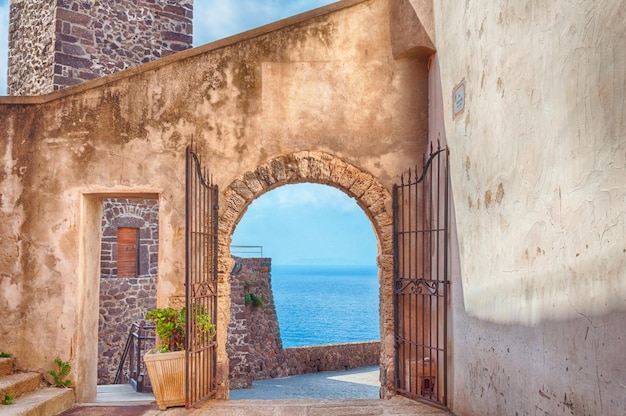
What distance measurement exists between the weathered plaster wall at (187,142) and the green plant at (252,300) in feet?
30.9

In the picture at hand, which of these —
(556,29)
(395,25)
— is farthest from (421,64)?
(556,29)

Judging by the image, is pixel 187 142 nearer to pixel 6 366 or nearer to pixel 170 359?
pixel 170 359

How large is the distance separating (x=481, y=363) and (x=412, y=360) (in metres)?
1.54

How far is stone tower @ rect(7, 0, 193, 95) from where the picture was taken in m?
13.0

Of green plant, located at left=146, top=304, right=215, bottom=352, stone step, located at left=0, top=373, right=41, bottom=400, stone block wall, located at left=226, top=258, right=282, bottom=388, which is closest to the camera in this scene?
stone step, located at left=0, top=373, right=41, bottom=400

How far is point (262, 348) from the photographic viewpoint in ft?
53.0

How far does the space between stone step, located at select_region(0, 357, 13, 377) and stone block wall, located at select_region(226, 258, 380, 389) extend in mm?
8994

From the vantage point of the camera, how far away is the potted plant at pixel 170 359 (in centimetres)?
581

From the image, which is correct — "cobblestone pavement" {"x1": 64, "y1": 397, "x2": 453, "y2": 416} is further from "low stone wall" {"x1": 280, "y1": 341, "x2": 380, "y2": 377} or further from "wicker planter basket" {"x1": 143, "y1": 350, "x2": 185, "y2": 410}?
"low stone wall" {"x1": 280, "y1": 341, "x2": 380, "y2": 377}

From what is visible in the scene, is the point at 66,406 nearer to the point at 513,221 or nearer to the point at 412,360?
the point at 412,360

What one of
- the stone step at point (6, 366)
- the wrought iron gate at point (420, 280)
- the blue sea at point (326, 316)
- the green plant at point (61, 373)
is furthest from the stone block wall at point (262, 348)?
the blue sea at point (326, 316)

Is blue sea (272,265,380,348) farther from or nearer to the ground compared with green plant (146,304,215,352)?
nearer to the ground

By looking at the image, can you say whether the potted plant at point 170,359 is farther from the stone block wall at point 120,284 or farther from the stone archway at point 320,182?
the stone block wall at point 120,284

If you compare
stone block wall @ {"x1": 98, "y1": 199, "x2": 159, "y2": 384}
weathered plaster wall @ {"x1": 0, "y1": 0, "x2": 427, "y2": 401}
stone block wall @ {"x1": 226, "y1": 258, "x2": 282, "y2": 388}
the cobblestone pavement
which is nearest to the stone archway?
weathered plaster wall @ {"x1": 0, "y1": 0, "x2": 427, "y2": 401}
